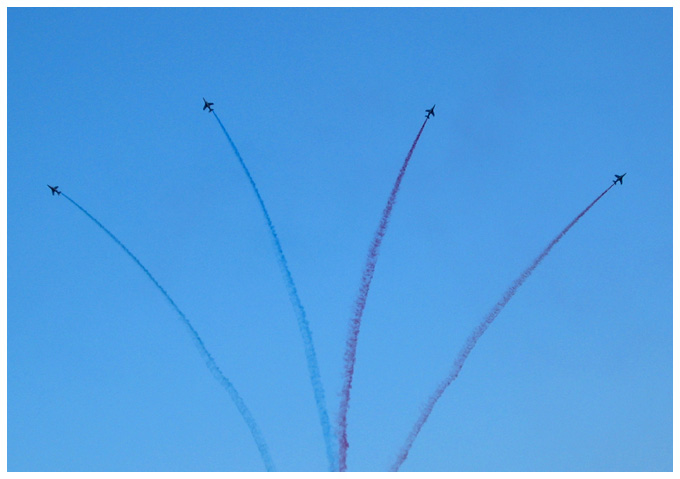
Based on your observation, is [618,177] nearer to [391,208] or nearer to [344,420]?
[391,208]

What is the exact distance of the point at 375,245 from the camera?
5978 centimetres

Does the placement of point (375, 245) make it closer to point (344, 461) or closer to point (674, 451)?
point (344, 461)

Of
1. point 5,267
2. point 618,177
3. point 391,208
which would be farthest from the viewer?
point 618,177

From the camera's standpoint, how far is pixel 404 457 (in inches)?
2076

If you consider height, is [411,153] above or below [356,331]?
above

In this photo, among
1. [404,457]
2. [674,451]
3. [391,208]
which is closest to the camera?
[674,451]

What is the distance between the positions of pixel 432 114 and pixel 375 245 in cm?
1370

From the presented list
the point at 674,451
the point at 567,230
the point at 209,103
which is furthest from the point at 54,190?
the point at 674,451

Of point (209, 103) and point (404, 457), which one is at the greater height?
point (209, 103)

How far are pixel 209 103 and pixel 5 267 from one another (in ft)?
91.9

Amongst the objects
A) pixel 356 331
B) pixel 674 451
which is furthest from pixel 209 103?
pixel 674 451

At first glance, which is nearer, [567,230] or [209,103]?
[567,230]

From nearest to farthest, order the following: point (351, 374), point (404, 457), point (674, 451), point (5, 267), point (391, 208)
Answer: point (674, 451) → point (5, 267) → point (404, 457) → point (351, 374) → point (391, 208)

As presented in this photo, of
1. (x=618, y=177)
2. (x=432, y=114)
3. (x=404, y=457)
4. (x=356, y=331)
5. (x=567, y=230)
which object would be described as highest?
(x=432, y=114)
